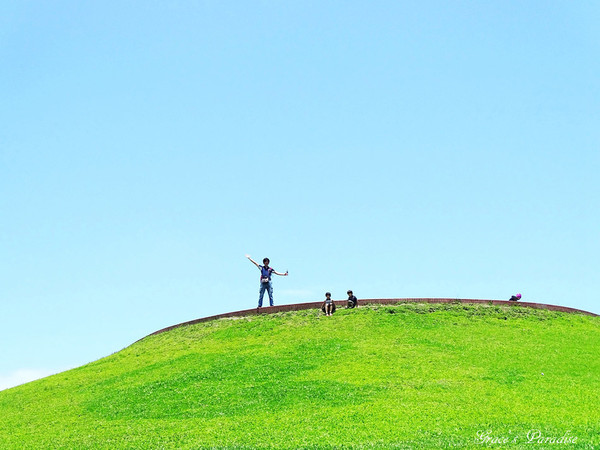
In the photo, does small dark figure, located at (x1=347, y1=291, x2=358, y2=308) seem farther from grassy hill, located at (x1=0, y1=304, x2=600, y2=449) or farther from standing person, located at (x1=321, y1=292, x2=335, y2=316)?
standing person, located at (x1=321, y1=292, x2=335, y2=316)

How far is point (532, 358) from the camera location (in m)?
22.1

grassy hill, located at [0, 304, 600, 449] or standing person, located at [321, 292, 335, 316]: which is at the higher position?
standing person, located at [321, 292, 335, 316]

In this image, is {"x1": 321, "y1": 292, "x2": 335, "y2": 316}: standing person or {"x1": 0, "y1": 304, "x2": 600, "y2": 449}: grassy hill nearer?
{"x1": 0, "y1": 304, "x2": 600, "y2": 449}: grassy hill

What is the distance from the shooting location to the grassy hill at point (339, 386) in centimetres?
1567

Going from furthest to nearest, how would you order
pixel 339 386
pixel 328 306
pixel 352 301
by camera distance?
pixel 352 301
pixel 328 306
pixel 339 386

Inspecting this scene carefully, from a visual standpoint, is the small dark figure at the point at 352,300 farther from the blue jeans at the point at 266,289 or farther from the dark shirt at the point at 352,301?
the blue jeans at the point at 266,289

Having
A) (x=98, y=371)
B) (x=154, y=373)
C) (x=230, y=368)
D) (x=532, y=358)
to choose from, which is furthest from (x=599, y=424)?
(x=98, y=371)

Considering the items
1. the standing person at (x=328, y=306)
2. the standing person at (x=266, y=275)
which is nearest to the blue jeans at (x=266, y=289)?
the standing person at (x=266, y=275)

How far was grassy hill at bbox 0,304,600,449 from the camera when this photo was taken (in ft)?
51.4

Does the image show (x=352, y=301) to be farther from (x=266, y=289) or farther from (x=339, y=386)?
(x=339, y=386)

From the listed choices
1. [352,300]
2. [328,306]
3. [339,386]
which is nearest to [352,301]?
[352,300]

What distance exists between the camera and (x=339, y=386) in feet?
62.4

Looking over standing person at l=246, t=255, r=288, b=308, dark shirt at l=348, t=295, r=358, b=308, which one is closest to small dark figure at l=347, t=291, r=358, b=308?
dark shirt at l=348, t=295, r=358, b=308

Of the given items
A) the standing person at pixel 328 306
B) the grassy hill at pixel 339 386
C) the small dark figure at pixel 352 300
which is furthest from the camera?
the small dark figure at pixel 352 300
